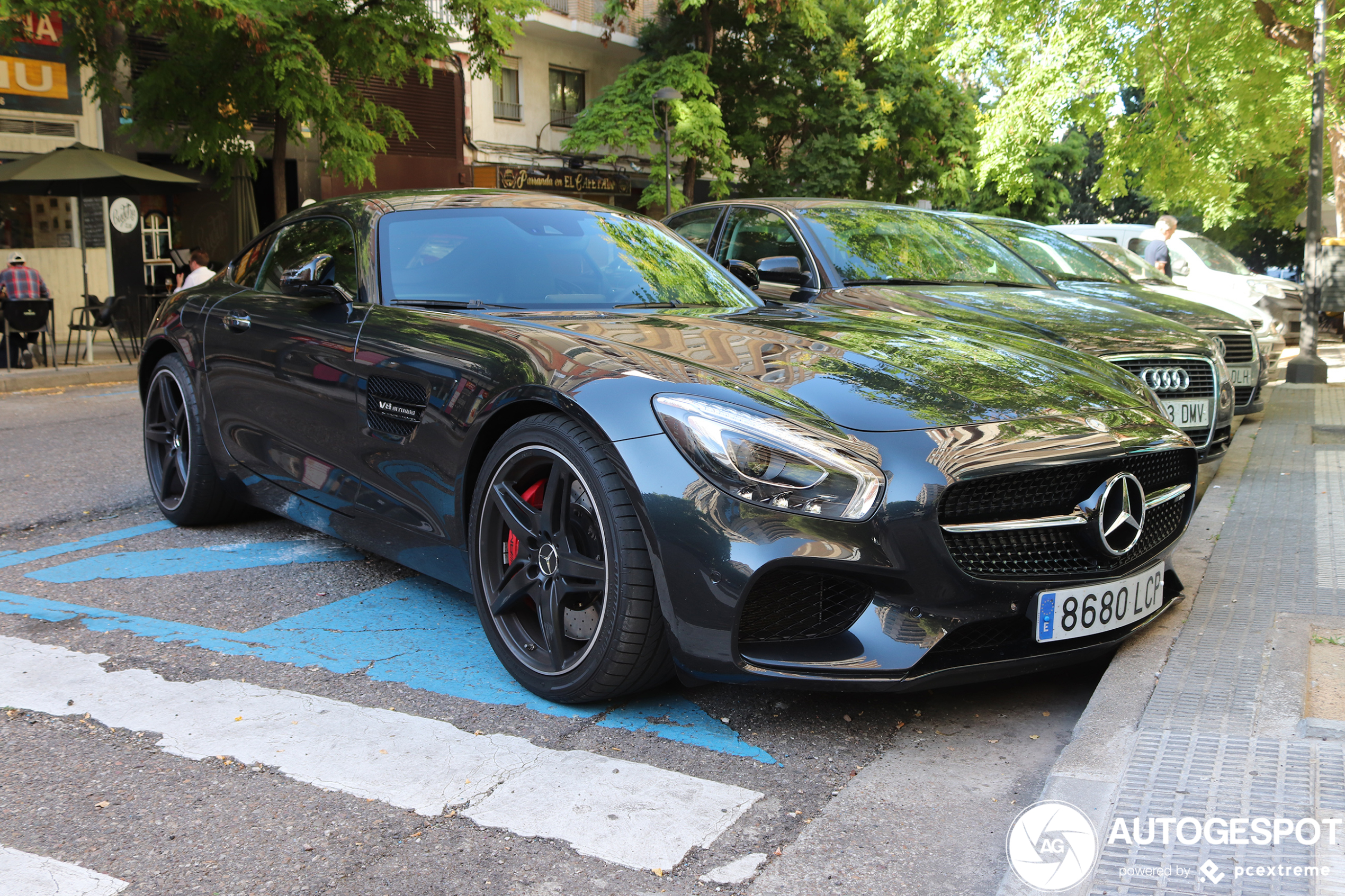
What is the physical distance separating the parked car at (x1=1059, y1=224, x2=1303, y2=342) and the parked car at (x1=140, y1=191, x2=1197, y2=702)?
11.8 meters

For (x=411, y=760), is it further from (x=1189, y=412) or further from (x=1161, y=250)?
(x=1161, y=250)

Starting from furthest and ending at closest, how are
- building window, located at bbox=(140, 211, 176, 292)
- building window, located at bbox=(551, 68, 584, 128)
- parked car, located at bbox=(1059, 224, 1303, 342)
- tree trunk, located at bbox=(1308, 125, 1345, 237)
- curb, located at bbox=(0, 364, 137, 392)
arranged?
building window, located at bbox=(551, 68, 584, 128)
building window, located at bbox=(140, 211, 176, 292)
tree trunk, located at bbox=(1308, 125, 1345, 237)
parked car, located at bbox=(1059, 224, 1303, 342)
curb, located at bbox=(0, 364, 137, 392)

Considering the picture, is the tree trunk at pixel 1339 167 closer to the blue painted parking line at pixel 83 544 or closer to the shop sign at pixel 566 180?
the shop sign at pixel 566 180

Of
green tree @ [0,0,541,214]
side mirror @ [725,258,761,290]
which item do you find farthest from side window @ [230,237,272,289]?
green tree @ [0,0,541,214]

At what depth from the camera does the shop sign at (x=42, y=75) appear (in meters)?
16.5

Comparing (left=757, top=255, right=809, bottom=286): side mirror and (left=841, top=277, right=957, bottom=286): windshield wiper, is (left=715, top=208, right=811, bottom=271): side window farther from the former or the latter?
(left=841, top=277, right=957, bottom=286): windshield wiper

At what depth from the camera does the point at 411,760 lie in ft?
9.47

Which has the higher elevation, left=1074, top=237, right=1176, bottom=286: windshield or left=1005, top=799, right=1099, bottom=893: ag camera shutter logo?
left=1074, top=237, right=1176, bottom=286: windshield

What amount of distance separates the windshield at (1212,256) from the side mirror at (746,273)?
12192mm

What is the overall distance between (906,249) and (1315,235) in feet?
24.5

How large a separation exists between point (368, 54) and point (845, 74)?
15562mm

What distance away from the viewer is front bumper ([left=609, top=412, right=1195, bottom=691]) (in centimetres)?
275

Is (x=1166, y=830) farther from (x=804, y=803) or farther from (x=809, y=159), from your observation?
(x=809, y=159)

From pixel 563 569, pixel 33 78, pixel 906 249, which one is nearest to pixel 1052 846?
pixel 563 569
